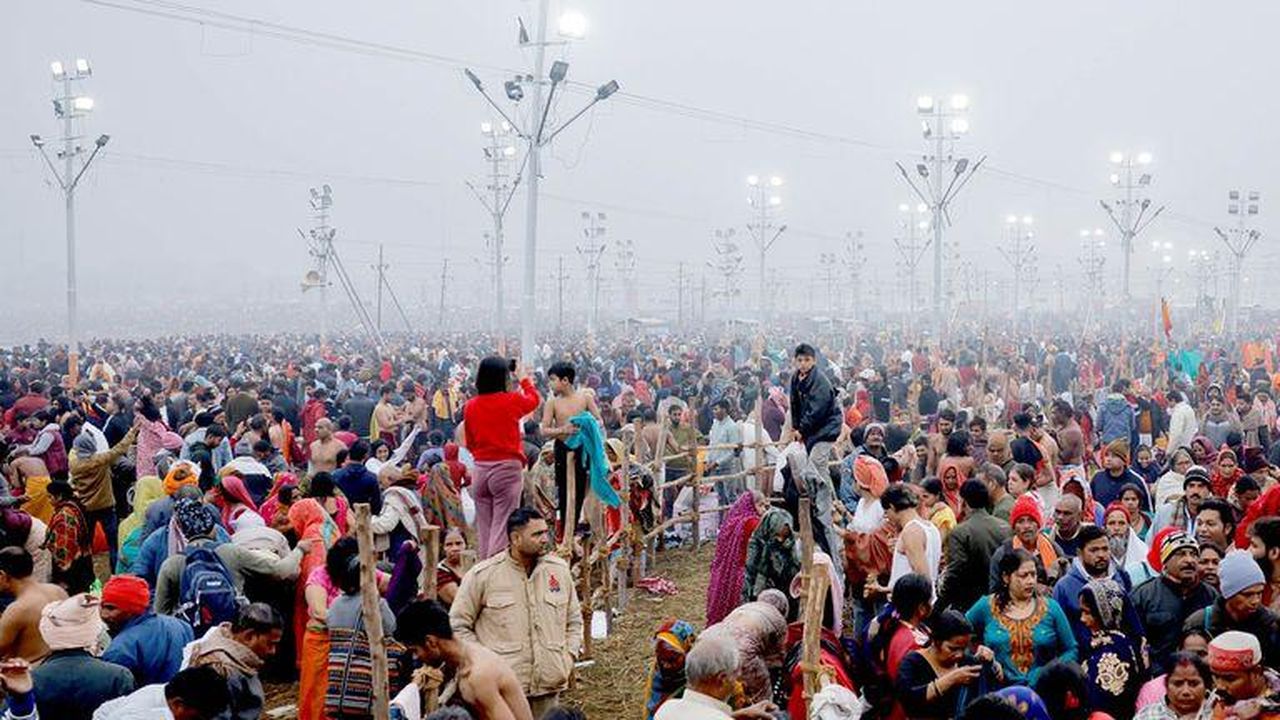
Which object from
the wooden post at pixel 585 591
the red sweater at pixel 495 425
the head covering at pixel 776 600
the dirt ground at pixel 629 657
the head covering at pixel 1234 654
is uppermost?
the red sweater at pixel 495 425

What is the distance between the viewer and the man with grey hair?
178 inches

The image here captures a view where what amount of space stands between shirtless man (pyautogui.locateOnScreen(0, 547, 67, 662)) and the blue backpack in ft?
2.94

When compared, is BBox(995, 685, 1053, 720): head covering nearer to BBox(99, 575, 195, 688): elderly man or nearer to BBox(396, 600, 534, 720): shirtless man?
BBox(396, 600, 534, 720): shirtless man

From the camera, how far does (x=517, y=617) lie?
5.81m

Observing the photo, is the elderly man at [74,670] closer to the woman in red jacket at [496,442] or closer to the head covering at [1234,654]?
the woman in red jacket at [496,442]

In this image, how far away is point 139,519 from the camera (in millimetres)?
9508

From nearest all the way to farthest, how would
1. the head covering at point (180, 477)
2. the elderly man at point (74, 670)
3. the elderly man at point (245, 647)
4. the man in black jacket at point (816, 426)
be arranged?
1. the elderly man at point (74, 670)
2. the elderly man at point (245, 647)
3. the head covering at point (180, 477)
4. the man in black jacket at point (816, 426)

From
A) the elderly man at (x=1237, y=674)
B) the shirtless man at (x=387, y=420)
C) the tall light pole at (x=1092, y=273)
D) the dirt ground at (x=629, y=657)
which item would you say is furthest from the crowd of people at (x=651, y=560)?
the tall light pole at (x=1092, y=273)

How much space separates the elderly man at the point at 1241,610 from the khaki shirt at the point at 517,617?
3060 millimetres

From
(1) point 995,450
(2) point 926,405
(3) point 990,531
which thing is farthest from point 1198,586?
(2) point 926,405

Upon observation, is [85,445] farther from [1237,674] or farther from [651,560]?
[1237,674]

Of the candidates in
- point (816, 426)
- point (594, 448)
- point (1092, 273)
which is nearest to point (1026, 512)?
point (816, 426)

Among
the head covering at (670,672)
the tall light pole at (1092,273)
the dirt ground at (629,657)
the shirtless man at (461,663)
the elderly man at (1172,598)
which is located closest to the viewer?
the shirtless man at (461,663)

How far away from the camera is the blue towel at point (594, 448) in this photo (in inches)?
362
